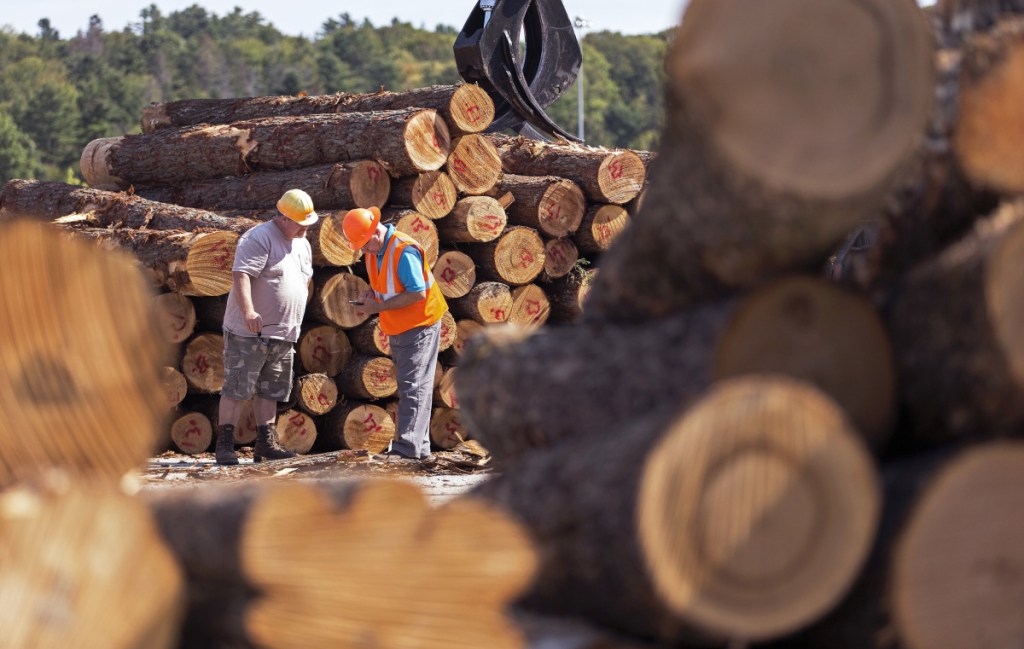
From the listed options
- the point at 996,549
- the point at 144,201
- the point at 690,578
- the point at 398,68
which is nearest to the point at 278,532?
the point at 690,578

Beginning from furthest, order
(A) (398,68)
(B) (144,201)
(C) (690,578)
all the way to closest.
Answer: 1. (A) (398,68)
2. (B) (144,201)
3. (C) (690,578)

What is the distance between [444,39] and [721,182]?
394 feet

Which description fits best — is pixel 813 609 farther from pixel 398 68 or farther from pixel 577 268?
pixel 398 68

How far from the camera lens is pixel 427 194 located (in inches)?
360

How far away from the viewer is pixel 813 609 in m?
2.14

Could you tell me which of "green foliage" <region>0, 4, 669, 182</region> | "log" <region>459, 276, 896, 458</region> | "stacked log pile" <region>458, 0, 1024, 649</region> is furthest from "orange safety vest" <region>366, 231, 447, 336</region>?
"green foliage" <region>0, 4, 669, 182</region>

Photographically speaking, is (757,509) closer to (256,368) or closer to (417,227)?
(256,368)

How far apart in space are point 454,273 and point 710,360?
22.9 ft

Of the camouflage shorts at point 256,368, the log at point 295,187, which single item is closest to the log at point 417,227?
the log at point 295,187

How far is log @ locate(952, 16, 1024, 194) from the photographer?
2.38 m

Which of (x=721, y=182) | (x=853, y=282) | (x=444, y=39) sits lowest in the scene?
(x=853, y=282)

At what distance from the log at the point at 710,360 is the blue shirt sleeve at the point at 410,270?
187 inches

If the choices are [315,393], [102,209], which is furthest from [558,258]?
[102,209]

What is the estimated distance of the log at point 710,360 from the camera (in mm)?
2391
